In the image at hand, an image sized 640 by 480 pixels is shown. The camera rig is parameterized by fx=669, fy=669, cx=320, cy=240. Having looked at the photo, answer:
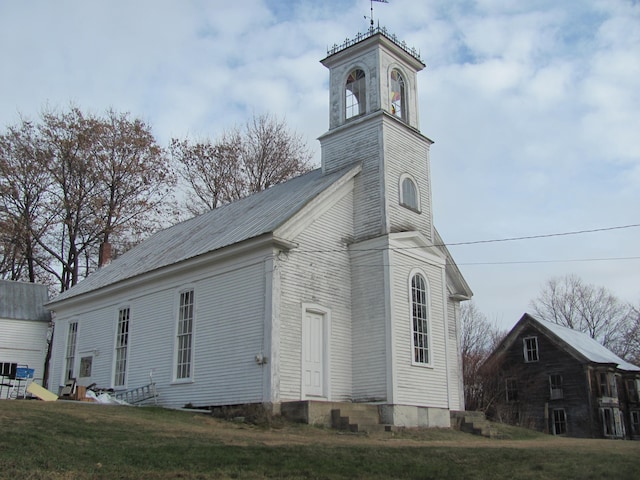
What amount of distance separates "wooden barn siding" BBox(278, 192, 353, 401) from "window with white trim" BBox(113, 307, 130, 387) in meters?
7.24

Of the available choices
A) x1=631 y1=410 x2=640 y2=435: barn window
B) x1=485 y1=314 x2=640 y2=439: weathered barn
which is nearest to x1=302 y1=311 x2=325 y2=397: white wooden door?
x1=485 y1=314 x2=640 y2=439: weathered barn

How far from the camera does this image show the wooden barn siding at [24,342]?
29391mm

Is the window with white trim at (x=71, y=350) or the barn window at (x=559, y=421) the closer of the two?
the window with white trim at (x=71, y=350)

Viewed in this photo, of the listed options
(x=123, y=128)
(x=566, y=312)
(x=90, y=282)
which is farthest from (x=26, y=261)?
(x=566, y=312)

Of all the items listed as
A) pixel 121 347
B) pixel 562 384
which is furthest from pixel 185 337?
pixel 562 384

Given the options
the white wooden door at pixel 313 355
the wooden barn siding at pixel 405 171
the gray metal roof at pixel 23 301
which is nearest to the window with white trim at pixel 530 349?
the wooden barn siding at pixel 405 171

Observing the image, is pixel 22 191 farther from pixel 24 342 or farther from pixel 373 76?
pixel 373 76

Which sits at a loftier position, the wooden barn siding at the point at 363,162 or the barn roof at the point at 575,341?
the wooden barn siding at the point at 363,162

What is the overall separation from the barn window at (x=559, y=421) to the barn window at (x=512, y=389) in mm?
2535

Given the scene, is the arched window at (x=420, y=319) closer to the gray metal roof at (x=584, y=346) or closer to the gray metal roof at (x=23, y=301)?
the gray metal roof at (x=23, y=301)

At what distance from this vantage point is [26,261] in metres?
36.8

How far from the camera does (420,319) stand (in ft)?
63.5

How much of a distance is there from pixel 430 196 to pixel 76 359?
13.9 m

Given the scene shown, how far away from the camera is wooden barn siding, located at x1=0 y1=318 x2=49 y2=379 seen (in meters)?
29.4
